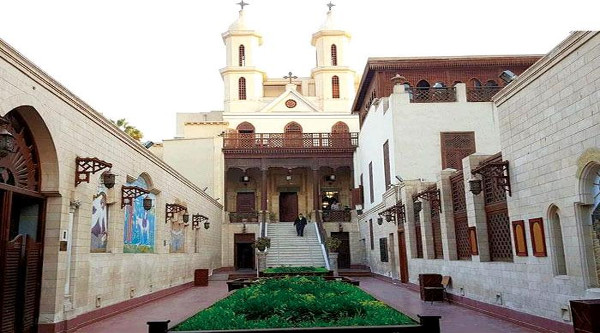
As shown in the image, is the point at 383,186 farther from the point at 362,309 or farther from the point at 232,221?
the point at 362,309

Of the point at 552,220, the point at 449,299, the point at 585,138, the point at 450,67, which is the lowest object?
the point at 449,299

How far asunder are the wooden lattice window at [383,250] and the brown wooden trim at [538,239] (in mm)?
11751

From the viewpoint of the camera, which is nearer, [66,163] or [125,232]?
[66,163]

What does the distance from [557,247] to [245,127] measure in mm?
24682

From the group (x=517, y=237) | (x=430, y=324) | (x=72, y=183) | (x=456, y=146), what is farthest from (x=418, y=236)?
(x=430, y=324)

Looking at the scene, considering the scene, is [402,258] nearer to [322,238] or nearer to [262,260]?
[262,260]

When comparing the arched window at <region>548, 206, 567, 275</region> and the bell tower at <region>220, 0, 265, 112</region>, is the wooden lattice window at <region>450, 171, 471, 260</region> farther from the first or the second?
the bell tower at <region>220, 0, 265, 112</region>

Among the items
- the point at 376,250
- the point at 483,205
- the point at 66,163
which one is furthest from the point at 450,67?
the point at 66,163

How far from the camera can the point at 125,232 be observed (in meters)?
12.0

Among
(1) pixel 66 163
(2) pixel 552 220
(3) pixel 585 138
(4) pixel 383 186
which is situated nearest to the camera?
(3) pixel 585 138

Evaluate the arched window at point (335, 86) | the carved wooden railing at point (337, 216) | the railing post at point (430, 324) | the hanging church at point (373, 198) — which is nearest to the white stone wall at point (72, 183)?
the hanging church at point (373, 198)

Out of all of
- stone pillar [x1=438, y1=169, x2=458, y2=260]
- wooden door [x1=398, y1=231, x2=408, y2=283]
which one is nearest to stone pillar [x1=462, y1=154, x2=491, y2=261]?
stone pillar [x1=438, y1=169, x2=458, y2=260]

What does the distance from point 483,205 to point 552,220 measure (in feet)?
9.74

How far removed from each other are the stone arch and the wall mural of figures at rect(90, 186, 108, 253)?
8.47 metres
